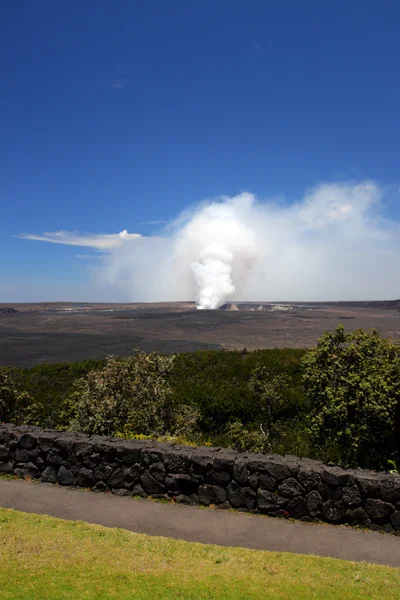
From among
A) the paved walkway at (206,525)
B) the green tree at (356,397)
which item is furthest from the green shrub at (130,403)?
the paved walkway at (206,525)

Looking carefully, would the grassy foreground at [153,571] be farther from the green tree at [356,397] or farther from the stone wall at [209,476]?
the green tree at [356,397]

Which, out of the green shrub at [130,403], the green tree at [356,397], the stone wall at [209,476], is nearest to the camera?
the stone wall at [209,476]

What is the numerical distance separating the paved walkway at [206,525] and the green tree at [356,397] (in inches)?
245

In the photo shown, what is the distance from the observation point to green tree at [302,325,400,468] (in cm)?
1469

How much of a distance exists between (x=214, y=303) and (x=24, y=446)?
182 m

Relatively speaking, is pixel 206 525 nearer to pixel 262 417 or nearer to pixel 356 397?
pixel 356 397

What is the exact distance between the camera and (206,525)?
874 cm

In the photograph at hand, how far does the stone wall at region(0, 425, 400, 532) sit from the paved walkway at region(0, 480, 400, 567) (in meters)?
0.26

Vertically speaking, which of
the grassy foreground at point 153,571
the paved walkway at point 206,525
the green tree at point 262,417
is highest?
the grassy foreground at point 153,571

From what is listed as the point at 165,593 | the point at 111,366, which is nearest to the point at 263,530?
the point at 165,593

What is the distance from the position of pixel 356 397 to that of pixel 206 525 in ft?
28.3

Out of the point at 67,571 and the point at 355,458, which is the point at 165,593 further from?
the point at 355,458

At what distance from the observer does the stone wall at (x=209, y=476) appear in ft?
28.9

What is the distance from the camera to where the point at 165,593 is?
5867mm
